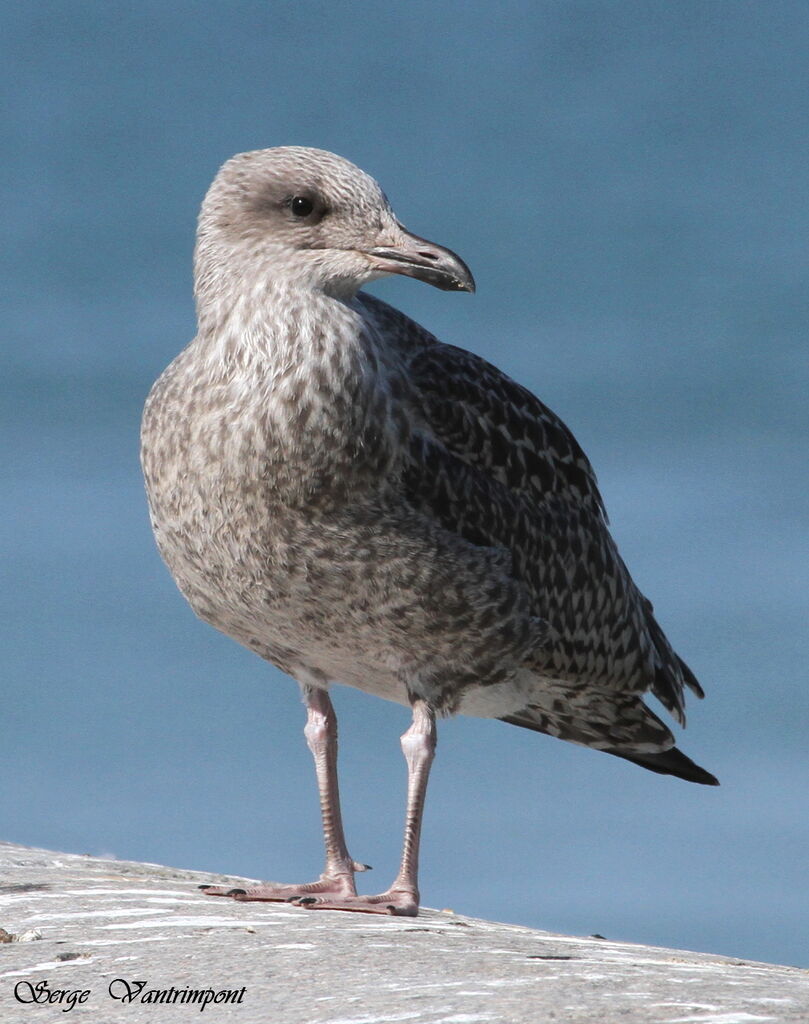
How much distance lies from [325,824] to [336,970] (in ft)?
8.47

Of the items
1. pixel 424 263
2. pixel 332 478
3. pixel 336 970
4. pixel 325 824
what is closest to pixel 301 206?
pixel 424 263

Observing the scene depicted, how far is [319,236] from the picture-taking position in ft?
27.1

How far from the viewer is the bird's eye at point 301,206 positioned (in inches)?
328

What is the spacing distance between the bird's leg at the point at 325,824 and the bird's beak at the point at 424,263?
2399 mm

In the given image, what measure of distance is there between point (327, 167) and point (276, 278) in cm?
67

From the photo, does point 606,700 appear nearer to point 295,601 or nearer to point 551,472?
point 551,472

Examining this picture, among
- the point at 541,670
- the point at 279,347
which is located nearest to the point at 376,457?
the point at 279,347

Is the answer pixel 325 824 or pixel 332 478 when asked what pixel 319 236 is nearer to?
pixel 332 478

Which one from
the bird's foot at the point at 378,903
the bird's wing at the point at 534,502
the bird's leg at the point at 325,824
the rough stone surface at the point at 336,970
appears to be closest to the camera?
the rough stone surface at the point at 336,970

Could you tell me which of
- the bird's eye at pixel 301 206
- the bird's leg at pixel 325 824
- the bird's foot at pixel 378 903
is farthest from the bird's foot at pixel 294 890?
the bird's eye at pixel 301 206

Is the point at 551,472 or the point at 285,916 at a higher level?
the point at 551,472

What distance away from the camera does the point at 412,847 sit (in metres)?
8.38

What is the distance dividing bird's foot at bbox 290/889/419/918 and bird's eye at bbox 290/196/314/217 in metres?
3.41

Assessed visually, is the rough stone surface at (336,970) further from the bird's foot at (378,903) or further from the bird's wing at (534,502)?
the bird's wing at (534,502)
